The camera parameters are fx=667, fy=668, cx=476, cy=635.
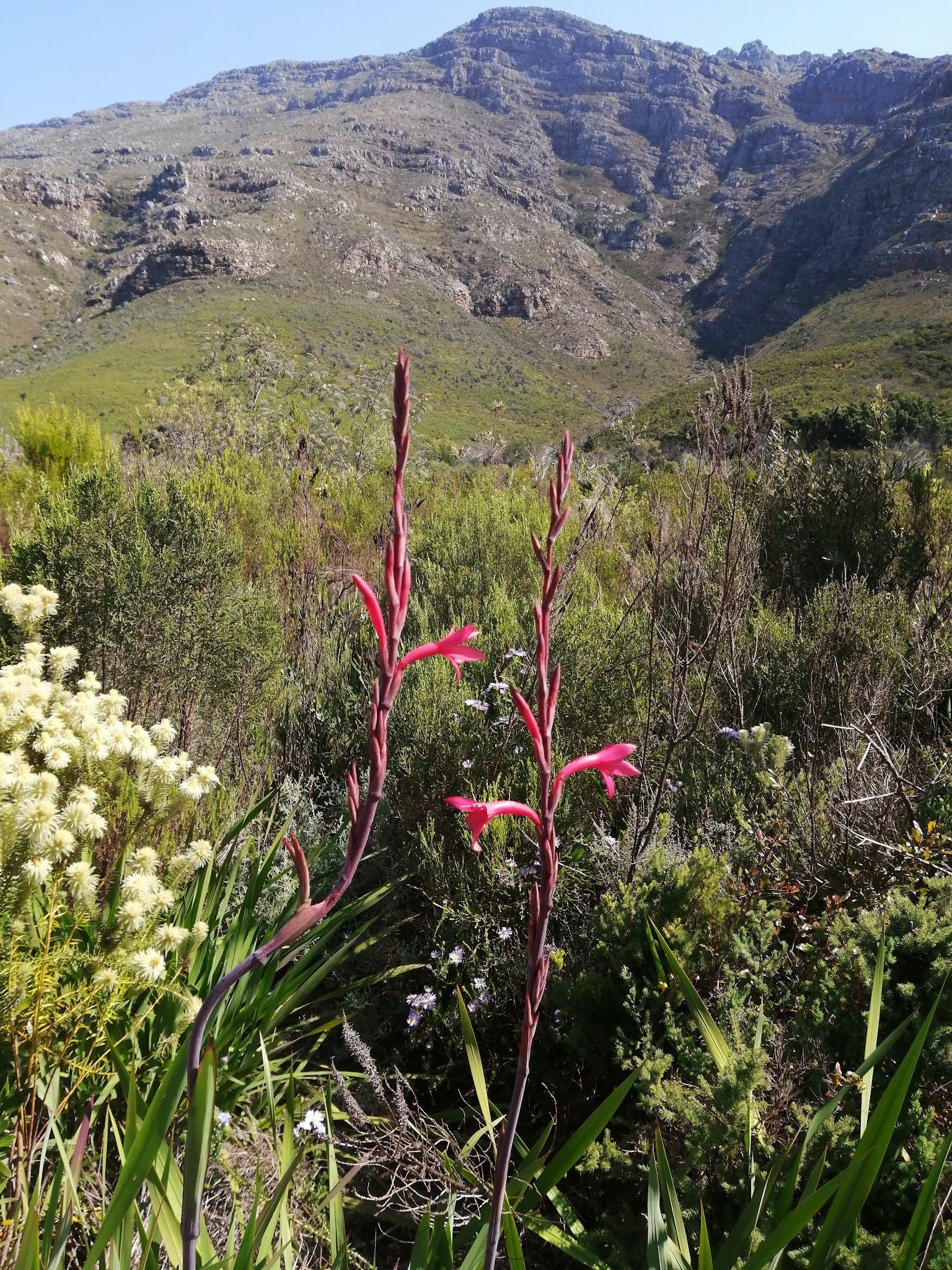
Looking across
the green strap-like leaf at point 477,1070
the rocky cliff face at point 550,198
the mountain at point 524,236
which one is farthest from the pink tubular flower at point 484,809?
the rocky cliff face at point 550,198

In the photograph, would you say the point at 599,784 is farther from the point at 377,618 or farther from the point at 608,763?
the point at 377,618

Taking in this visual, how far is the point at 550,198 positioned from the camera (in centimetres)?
9000

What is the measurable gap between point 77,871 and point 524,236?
8847 centimetres

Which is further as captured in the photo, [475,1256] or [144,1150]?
[475,1256]

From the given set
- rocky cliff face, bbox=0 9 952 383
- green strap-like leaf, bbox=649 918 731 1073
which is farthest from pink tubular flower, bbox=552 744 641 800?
rocky cliff face, bbox=0 9 952 383

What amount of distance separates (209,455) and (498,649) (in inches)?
191

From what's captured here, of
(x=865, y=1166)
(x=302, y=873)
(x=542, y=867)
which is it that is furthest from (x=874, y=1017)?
(x=302, y=873)

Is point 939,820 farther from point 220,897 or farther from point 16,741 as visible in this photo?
point 16,741

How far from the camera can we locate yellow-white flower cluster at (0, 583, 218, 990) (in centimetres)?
151

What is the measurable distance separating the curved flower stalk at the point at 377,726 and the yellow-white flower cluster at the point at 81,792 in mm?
1024

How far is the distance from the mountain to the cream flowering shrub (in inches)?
1303

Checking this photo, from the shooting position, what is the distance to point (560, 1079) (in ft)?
6.92

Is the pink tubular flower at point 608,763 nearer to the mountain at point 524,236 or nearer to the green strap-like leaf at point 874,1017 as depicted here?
the green strap-like leaf at point 874,1017

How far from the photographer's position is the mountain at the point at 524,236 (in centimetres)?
4581
